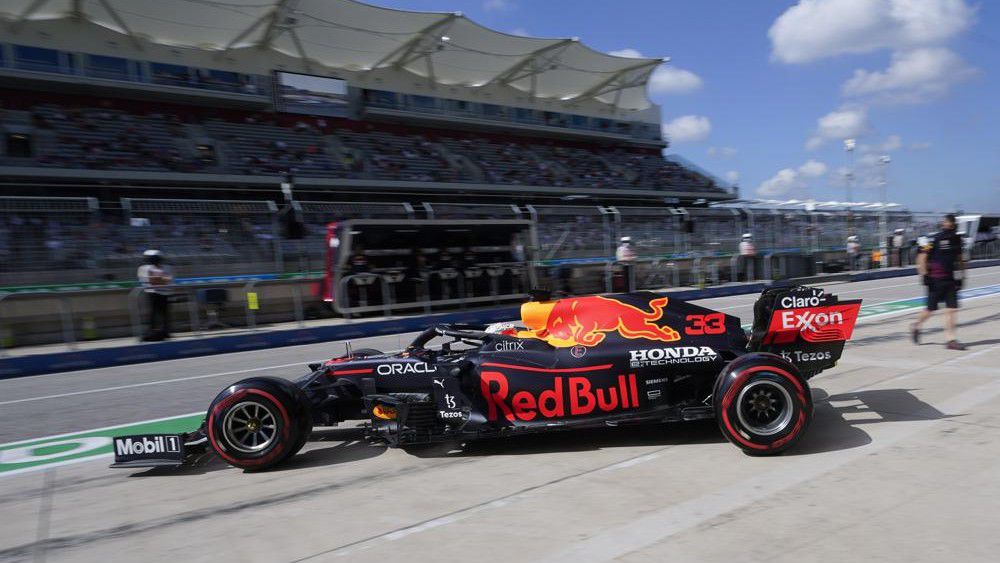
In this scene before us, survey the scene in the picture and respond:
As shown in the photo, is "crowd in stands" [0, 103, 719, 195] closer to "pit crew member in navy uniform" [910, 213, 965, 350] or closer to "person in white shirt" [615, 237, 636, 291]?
"person in white shirt" [615, 237, 636, 291]

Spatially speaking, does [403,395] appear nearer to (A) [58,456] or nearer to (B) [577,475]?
(B) [577,475]

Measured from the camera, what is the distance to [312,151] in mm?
30594

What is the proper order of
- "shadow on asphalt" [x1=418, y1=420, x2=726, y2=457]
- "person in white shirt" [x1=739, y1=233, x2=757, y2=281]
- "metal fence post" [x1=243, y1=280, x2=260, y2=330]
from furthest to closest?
"person in white shirt" [x1=739, y1=233, x2=757, y2=281]
"metal fence post" [x1=243, y1=280, x2=260, y2=330]
"shadow on asphalt" [x1=418, y1=420, x2=726, y2=457]

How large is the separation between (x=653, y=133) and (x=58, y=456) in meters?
49.4

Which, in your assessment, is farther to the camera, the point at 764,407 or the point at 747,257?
the point at 747,257

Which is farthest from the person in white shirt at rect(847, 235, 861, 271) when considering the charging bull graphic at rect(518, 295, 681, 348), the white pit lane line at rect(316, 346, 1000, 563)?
the charging bull graphic at rect(518, 295, 681, 348)

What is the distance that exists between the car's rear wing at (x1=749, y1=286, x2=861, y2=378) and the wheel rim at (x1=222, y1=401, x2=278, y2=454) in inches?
147

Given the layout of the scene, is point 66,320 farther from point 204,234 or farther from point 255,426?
point 255,426

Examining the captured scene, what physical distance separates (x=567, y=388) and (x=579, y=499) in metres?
1.03

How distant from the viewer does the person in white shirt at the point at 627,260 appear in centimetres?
1961

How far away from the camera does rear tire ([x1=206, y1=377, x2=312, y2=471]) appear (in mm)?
4703

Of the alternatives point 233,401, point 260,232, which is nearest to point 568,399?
point 233,401

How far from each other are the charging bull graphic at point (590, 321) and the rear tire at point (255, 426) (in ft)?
6.27

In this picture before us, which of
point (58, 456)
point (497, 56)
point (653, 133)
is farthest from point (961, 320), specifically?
point (653, 133)
